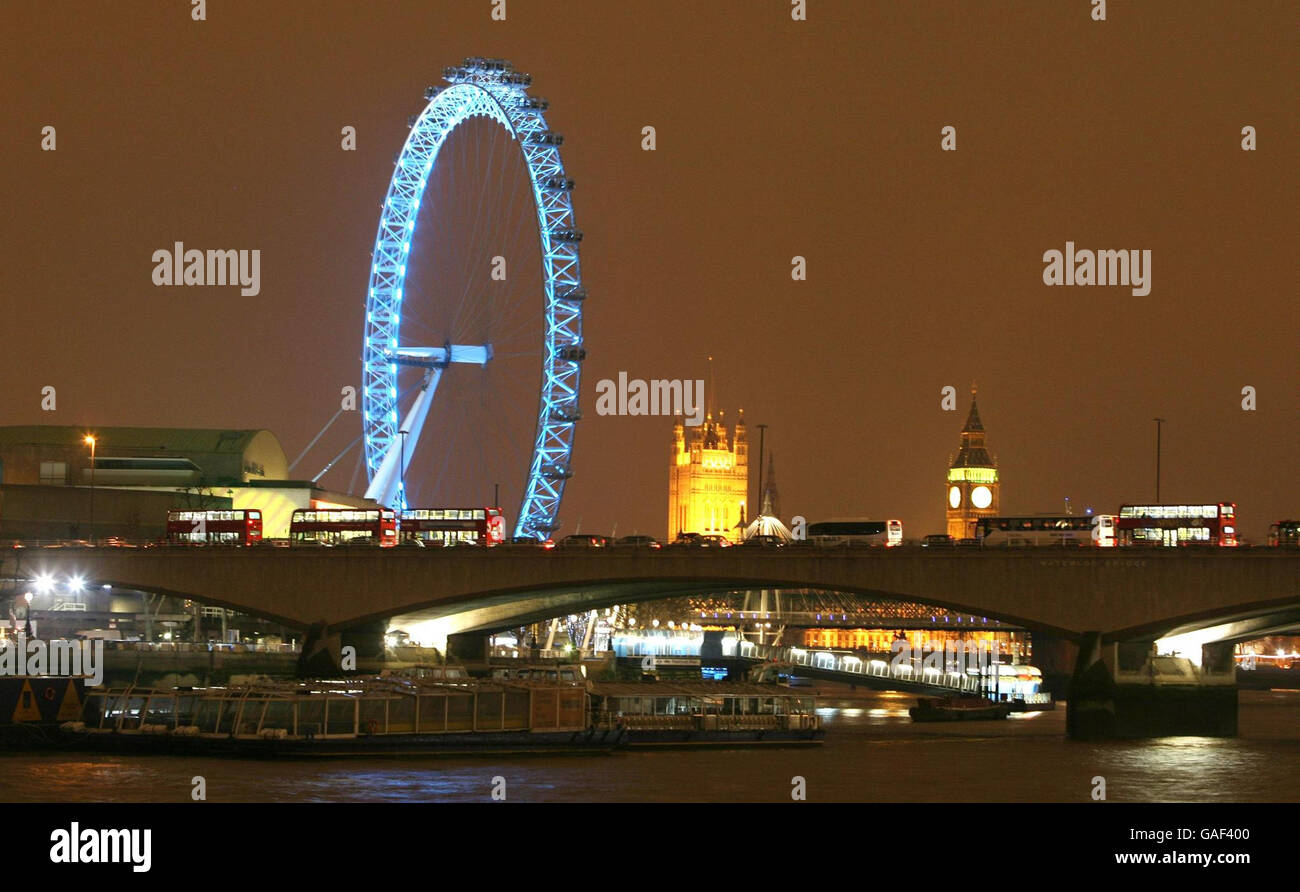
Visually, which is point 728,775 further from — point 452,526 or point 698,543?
point 452,526

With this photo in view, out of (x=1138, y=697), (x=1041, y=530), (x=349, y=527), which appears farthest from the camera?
(x=1041, y=530)

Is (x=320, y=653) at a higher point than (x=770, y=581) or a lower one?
lower

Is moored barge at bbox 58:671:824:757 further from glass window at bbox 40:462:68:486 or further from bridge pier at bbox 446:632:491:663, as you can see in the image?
glass window at bbox 40:462:68:486

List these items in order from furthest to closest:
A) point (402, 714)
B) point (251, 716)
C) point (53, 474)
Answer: point (53, 474), point (402, 714), point (251, 716)

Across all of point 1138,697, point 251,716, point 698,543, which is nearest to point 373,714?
point 251,716

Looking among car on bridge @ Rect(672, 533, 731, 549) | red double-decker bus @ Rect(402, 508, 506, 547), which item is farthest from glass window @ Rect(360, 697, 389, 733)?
red double-decker bus @ Rect(402, 508, 506, 547)
